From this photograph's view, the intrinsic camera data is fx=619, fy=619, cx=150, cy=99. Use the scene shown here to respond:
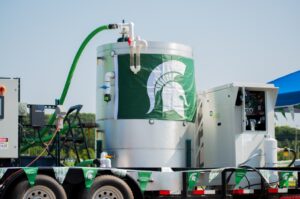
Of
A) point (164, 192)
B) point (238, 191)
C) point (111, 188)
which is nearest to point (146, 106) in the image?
point (164, 192)

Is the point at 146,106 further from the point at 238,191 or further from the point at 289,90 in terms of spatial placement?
the point at 289,90

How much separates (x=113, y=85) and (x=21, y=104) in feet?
7.20

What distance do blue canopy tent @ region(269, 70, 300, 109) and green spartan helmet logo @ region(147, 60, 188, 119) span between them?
7453mm

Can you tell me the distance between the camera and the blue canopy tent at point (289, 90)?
19391mm

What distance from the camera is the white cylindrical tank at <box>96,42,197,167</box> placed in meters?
12.3

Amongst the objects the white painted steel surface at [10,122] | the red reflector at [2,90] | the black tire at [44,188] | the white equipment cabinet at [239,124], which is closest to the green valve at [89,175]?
the black tire at [44,188]

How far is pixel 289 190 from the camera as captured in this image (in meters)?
12.5

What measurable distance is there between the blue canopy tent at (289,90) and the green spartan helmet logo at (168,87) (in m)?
7.45

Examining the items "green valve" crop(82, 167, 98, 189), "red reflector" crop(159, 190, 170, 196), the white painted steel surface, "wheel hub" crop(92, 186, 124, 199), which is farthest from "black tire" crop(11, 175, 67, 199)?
"red reflector" crop(159, 190, 170, 196)

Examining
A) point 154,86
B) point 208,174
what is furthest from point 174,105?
point 208,174

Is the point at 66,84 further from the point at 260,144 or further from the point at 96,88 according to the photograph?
the point at 260,144

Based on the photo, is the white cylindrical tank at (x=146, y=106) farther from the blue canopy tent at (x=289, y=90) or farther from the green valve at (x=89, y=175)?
the blue canopy tent at (x=289, y=90)

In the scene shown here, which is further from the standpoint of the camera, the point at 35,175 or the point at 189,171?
the point at 189,171

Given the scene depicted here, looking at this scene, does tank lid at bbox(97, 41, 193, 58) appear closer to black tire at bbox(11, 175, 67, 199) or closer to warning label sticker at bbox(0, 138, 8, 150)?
warning label sticker at bbox(0, 138, 8, 150)
